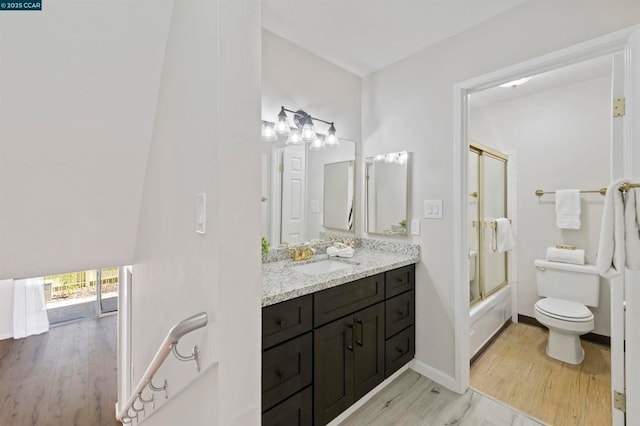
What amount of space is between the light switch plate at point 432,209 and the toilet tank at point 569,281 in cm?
160

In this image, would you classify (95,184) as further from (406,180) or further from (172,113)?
(406,180)

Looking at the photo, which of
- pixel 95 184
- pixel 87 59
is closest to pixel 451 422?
pixel 95 184

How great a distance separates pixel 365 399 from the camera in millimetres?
1875

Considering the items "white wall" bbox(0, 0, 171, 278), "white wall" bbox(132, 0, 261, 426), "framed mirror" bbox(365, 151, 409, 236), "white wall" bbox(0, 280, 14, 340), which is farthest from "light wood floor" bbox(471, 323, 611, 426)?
"white wall" bbox(0, 280, 14, 340)

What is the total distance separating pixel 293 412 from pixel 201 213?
1162mm

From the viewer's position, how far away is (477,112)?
315 cm

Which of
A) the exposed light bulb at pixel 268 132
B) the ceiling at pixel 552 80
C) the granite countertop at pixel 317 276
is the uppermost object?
the ceiling at pixel 552 80

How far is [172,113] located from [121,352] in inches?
96.9

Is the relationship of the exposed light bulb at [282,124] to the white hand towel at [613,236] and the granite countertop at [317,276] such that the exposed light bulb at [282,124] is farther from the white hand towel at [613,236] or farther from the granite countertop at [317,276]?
the white hand towel at [613,236]

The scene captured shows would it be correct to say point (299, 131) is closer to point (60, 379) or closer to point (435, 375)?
point (435, 375)

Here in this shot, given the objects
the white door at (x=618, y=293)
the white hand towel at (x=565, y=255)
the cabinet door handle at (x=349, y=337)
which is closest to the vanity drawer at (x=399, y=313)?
the cabinet door handle at (x=349, y=337)

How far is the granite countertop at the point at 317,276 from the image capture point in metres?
1.36

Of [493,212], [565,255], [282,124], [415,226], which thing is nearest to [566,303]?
[565,255]

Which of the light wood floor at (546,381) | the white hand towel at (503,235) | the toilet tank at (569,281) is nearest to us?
the light wood floor at (546,381)
